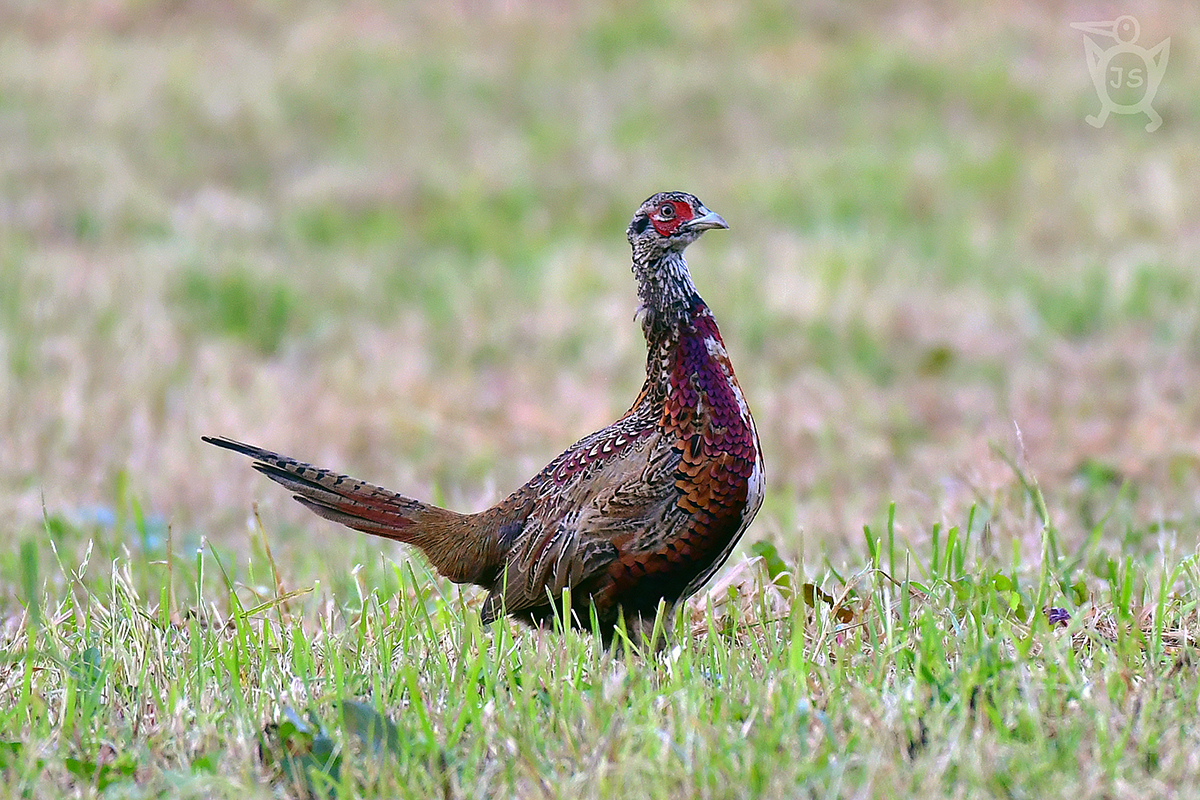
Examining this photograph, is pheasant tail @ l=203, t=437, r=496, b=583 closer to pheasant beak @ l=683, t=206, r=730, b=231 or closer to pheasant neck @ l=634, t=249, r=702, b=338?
pheasant neck @ l=634, t=249, r=702, b=338

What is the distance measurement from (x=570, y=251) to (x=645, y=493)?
809cm

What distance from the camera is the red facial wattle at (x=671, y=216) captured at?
359 cm

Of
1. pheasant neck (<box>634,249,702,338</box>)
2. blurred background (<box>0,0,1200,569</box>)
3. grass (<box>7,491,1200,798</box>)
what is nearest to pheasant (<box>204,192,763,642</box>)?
pheasant neck (<box>634,249,702,338</box>)

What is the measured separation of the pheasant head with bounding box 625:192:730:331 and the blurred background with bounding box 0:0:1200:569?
1017mm

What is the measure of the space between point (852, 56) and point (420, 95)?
5.00 meters

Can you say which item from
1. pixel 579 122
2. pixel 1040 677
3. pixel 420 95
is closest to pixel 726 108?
pixel 579 122

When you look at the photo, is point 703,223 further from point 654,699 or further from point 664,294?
point 654,699

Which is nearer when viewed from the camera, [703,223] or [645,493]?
[645,493]

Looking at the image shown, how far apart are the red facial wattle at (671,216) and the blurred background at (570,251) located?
44.9 inches

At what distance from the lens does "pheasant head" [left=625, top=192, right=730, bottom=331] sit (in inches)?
141

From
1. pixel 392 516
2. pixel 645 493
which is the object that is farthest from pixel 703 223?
pixel 392 516

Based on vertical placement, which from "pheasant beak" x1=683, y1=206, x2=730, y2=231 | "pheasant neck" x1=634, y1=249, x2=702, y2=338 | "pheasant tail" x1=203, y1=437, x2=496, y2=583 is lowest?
"pheasant tail" x1=203, y1=437, x2=496, y2=583

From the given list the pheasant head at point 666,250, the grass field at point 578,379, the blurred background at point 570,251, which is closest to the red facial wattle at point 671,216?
the pheasant head at point 666,250

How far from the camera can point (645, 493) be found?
3408 millimetres
